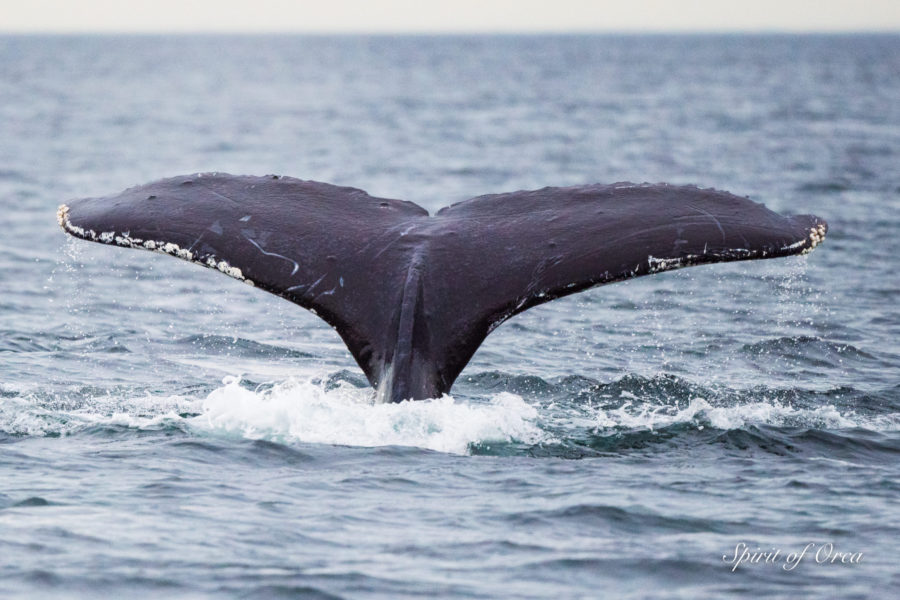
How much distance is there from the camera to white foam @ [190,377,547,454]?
25.4ft

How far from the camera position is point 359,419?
8.20 meters

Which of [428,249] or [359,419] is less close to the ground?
[428,249]

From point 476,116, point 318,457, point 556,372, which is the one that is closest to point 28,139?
point 476,116

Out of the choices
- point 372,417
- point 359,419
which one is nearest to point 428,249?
point 372,417

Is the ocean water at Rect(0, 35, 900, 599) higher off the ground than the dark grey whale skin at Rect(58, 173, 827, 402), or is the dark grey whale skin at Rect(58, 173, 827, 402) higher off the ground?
the dark grey whale skin at Rect(58, 173, 827, 402)

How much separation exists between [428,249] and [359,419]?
1.22 metres

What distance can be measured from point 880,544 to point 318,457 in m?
3.02

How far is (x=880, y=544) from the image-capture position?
6844 mm

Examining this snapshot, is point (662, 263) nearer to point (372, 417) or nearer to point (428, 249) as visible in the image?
point (428, 249)

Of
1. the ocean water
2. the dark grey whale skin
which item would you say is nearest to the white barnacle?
the dark grey whale skin

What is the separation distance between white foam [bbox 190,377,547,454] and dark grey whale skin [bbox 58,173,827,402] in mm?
398

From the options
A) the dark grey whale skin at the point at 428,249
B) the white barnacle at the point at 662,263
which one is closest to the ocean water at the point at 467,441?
the dark grey whale skin at the point at 428,249

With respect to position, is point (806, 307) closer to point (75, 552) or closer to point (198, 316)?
point (198, 316)

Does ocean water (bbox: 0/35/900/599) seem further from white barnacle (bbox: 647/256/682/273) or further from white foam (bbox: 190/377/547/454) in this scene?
white barnacle (bbox: 647/256/682/273)
